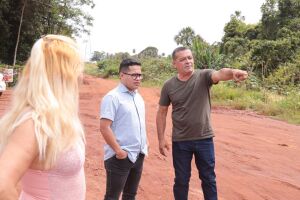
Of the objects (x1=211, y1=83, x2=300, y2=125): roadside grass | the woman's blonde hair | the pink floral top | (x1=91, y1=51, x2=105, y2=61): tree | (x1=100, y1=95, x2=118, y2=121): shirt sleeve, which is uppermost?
(x1=91, y1=51, x2=105, y2=61): tree

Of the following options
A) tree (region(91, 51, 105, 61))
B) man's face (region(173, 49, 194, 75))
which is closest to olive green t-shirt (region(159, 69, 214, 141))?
man's face (region(173, 49, 194, 75))

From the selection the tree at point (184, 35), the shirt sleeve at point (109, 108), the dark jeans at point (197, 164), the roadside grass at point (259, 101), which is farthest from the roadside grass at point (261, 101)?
the tree at point (184, 35)

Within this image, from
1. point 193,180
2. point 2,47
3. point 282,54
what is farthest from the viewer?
point 2,47

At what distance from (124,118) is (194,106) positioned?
0.94m

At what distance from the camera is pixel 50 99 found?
6.00 ft

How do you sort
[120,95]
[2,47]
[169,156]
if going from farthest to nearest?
[2,47] → [169,156] → [120,95]

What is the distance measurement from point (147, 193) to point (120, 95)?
2012 mm

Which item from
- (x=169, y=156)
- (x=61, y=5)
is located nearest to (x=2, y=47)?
(x=61, y=5)

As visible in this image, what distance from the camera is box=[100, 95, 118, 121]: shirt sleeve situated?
3.79 meters

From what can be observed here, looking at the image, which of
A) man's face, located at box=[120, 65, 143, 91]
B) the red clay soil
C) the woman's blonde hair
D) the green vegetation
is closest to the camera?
the woman's blonde hair

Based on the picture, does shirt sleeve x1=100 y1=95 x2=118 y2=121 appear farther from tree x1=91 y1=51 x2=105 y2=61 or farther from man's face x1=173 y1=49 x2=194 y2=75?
tree x1=91 y1=51 x2=105 y2=61

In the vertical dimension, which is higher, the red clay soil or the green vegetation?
the green vegetation

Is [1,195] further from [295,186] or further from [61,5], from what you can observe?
[61,5]

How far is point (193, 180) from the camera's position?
6.17 metres
